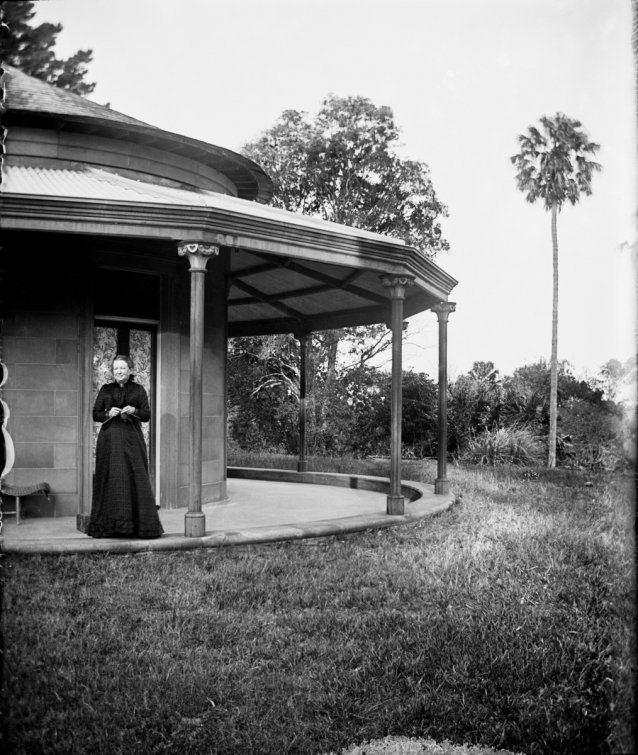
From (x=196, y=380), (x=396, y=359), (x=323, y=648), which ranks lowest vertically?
(x=323, y=648)

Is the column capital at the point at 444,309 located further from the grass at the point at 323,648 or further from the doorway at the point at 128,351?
the grass at the point at 323,648

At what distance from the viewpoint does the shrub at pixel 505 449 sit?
18781 mm

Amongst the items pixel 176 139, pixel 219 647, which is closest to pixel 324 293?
pixel 176 139

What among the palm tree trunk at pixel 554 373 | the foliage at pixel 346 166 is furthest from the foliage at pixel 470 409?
the foliage at pixel 346 166

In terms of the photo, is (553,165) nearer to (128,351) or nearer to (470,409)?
(470,409)

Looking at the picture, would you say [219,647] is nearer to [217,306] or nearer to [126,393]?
[126,393]

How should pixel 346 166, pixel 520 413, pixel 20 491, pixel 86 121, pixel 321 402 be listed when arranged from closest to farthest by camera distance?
pixel 20 491, pixel 86 121, pixel 520 413, pixel 321 402, pixel 346 166

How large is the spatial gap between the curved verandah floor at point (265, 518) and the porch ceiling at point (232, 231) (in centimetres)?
281

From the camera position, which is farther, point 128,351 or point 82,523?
point 128,351

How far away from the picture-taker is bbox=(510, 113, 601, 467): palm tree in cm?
2083

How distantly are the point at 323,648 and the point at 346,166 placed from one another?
21.4m

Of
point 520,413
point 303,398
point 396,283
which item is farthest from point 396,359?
point 520,413

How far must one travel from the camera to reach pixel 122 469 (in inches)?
261

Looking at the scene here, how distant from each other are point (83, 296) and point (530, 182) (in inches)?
660
